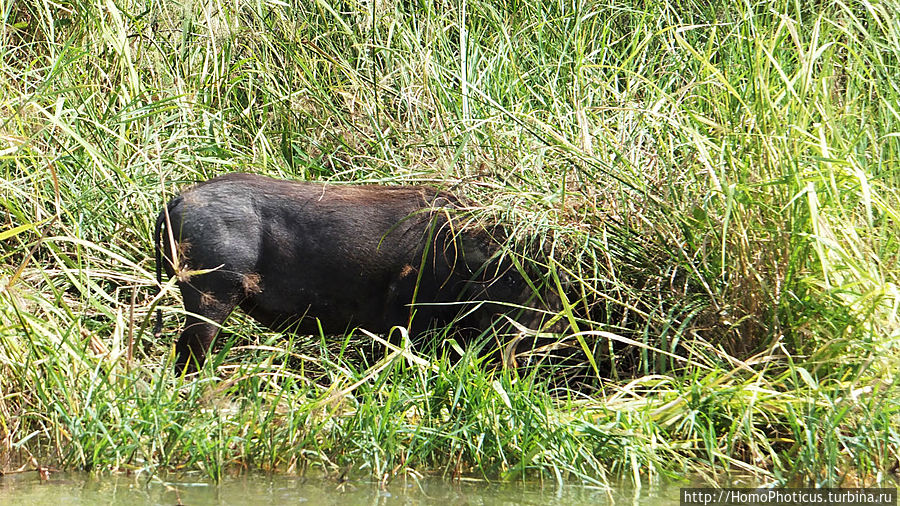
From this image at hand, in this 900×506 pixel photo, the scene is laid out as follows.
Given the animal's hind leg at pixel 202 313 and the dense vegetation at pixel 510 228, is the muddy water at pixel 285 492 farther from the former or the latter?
the animal's hind leg at pixel 202 313

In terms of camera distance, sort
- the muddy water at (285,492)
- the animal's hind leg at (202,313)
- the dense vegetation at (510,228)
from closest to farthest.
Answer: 1. the muddy water at (285,492)
2. the dense vegetation at (510,228)
3. the animal's hind leg at (202,313)

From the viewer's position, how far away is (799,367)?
3.75 m

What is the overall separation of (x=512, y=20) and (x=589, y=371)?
2.34 m

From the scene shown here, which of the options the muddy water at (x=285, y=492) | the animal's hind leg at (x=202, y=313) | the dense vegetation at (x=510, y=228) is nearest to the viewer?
the muddy water at (x=285, y=492)

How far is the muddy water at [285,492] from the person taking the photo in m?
3.19

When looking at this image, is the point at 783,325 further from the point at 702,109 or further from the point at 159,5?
the point at 159,5

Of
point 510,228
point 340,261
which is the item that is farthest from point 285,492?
point 510,228

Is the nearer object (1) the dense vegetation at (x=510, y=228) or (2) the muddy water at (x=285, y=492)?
(2) the muddy water at (x=285, y=492)

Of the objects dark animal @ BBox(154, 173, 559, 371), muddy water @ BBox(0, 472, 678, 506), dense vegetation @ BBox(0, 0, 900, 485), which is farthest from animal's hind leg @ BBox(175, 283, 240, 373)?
muddy water @ BBox(0, 472, 678, 506)

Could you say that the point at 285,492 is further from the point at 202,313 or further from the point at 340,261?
the point at 340,261

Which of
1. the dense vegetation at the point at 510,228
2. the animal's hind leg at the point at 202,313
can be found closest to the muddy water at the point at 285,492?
the dense vegetation at the point at 510,228

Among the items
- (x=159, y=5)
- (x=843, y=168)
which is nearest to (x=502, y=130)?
(x=843, y=168)

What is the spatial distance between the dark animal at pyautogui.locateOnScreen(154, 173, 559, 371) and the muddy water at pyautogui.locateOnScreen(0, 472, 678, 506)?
1.10 m

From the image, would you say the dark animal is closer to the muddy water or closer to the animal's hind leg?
the animal's hind leg
